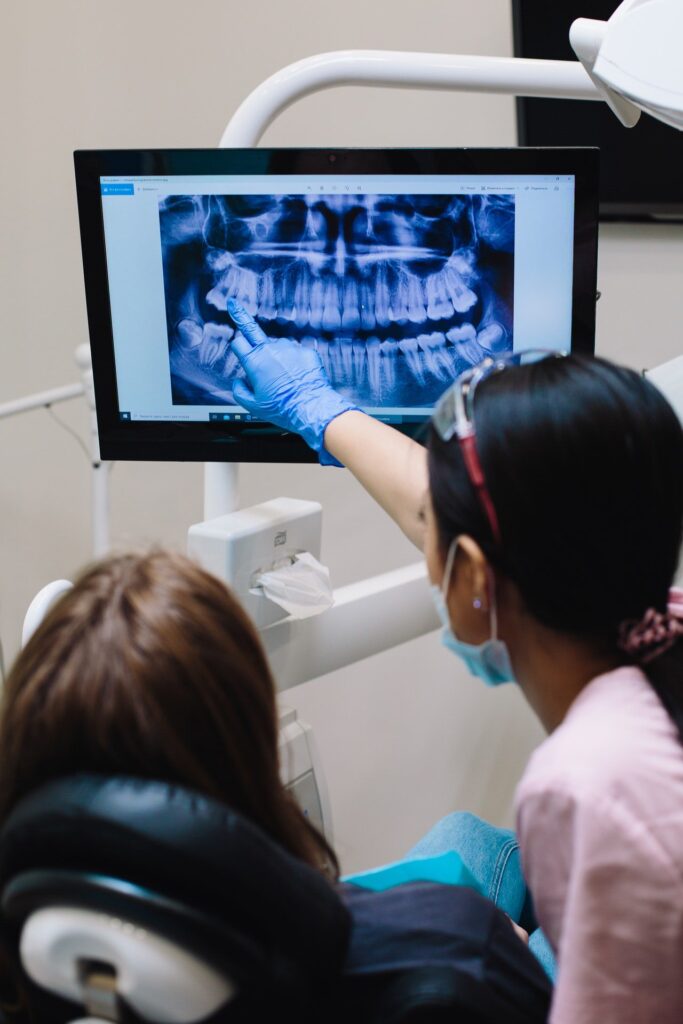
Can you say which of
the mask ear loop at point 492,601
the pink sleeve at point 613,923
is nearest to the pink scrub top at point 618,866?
the pink sleeve at point 613,923

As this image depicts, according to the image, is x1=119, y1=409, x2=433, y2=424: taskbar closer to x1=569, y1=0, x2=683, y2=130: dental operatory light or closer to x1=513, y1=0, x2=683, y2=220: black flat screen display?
x1=569, y1=0, x2=683, y2=130: dental operatory light

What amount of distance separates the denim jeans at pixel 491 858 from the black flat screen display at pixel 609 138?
1.21m

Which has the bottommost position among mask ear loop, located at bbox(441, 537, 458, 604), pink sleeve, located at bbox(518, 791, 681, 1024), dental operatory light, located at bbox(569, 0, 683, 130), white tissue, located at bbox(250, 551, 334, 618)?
pink sleeve, located at bbox(518, 791, 681, 1024)

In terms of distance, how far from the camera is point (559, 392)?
0.70 m

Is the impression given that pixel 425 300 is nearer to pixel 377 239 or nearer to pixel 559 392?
pixel 377 239

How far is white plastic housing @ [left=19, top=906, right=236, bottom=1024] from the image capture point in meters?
0.54

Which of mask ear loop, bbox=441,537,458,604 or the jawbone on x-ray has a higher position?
the jawbone on x-ray

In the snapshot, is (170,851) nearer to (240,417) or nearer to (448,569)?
(448,569)

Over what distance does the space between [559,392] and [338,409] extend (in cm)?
47

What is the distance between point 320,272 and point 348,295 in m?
0.04

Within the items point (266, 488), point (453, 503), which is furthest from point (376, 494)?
point (266, 488)

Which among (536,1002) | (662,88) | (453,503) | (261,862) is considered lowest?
(536,1002)

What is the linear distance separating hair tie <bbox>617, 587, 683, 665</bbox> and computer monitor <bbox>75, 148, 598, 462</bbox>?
49cm

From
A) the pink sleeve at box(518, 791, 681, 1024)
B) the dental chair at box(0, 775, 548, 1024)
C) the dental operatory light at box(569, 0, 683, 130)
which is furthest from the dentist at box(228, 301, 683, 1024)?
the dental operatory light at box(569, 0, 683, 130)
